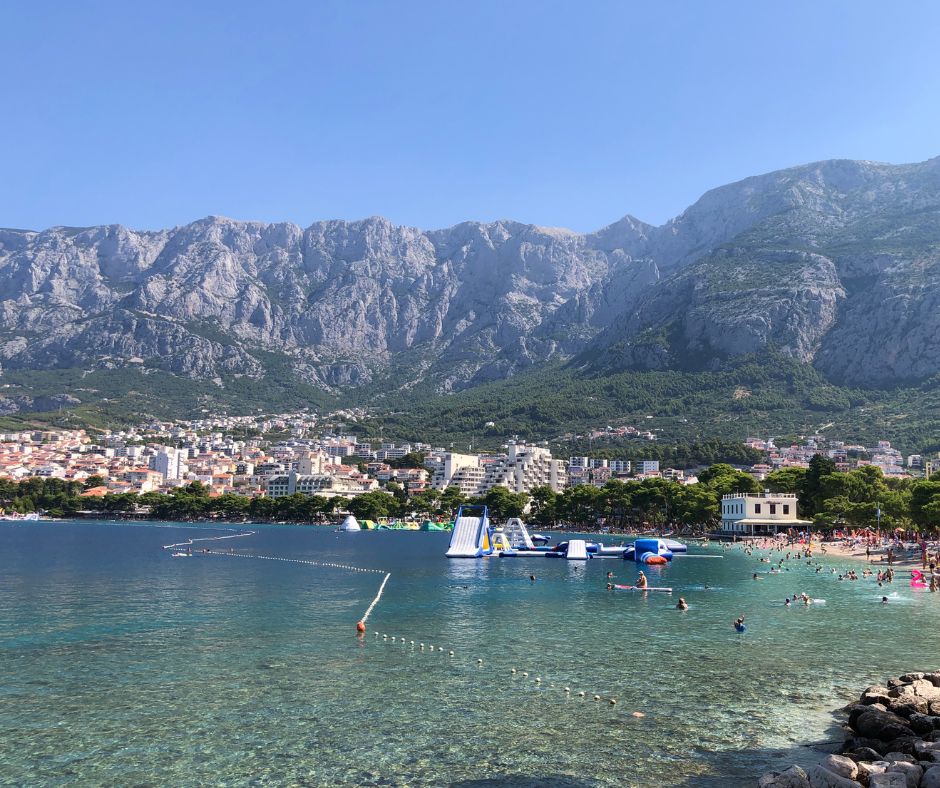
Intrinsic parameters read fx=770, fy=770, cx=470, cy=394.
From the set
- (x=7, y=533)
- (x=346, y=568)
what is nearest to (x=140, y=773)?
(x=346, y=568)

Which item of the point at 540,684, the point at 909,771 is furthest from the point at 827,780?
the point at 540,684

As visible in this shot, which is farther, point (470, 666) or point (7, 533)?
point (7, 533)

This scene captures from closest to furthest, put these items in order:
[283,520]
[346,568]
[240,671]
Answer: [240,671] < [346,568] < [283,520]

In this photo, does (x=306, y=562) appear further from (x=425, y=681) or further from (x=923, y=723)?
(x=923, y=723)

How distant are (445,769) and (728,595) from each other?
4167cm

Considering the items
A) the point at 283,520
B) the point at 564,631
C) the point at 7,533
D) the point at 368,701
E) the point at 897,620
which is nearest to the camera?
the point at 368,701

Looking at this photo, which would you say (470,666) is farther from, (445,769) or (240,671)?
(445,769)

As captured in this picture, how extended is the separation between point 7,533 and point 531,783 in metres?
136

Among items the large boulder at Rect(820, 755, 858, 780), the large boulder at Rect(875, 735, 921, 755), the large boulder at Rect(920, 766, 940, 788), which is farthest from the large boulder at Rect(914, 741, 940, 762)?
the large boulder at Rect(820, 755, 858, 780)

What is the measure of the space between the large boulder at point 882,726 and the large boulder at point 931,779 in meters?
4.33

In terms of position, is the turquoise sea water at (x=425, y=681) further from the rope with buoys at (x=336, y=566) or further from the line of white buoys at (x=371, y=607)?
the rope with buoys at (x=336, y=566)

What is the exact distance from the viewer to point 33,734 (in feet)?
67.7

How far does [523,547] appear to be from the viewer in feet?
330

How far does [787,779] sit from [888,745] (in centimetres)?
509
